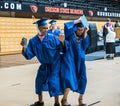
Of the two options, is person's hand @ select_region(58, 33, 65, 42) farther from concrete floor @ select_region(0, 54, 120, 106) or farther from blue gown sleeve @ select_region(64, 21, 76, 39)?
concrete floor @ select_region(0, 54, 120, 106)

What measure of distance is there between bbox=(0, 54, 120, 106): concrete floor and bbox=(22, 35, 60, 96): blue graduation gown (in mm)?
784

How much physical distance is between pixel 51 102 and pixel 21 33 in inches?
618

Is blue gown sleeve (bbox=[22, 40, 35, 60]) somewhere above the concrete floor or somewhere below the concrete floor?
above

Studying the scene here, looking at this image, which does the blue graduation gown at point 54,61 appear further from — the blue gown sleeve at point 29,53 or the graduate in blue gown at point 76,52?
the blue gown sleeve at point 29,53

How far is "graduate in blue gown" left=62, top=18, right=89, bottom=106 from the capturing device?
628 centimetres

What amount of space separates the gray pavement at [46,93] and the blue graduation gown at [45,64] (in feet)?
2.57

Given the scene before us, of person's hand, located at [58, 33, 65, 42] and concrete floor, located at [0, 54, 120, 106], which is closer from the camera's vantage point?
person's hand, located at [58, 33, 65, 42]

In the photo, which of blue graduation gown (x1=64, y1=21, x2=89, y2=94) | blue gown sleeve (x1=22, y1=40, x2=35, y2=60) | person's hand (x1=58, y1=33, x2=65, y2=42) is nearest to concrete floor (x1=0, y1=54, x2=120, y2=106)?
blue graduation gown (x1=64, y1=21, x2=89, y2=94)

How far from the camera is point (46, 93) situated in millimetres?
8281

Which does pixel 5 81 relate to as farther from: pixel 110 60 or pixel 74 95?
pixel 110 60

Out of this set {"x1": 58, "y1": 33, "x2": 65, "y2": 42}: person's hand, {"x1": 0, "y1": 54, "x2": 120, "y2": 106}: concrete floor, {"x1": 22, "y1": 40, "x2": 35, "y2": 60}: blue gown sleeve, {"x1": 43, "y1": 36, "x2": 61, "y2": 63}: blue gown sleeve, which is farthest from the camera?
Answer: {"x1": 0, "y1": 54, "x2": 120, "y2": 106}: concrete floor

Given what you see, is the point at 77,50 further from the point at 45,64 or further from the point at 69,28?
the point at 45,64

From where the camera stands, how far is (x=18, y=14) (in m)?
25.8

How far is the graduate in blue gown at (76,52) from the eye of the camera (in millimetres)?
6277
